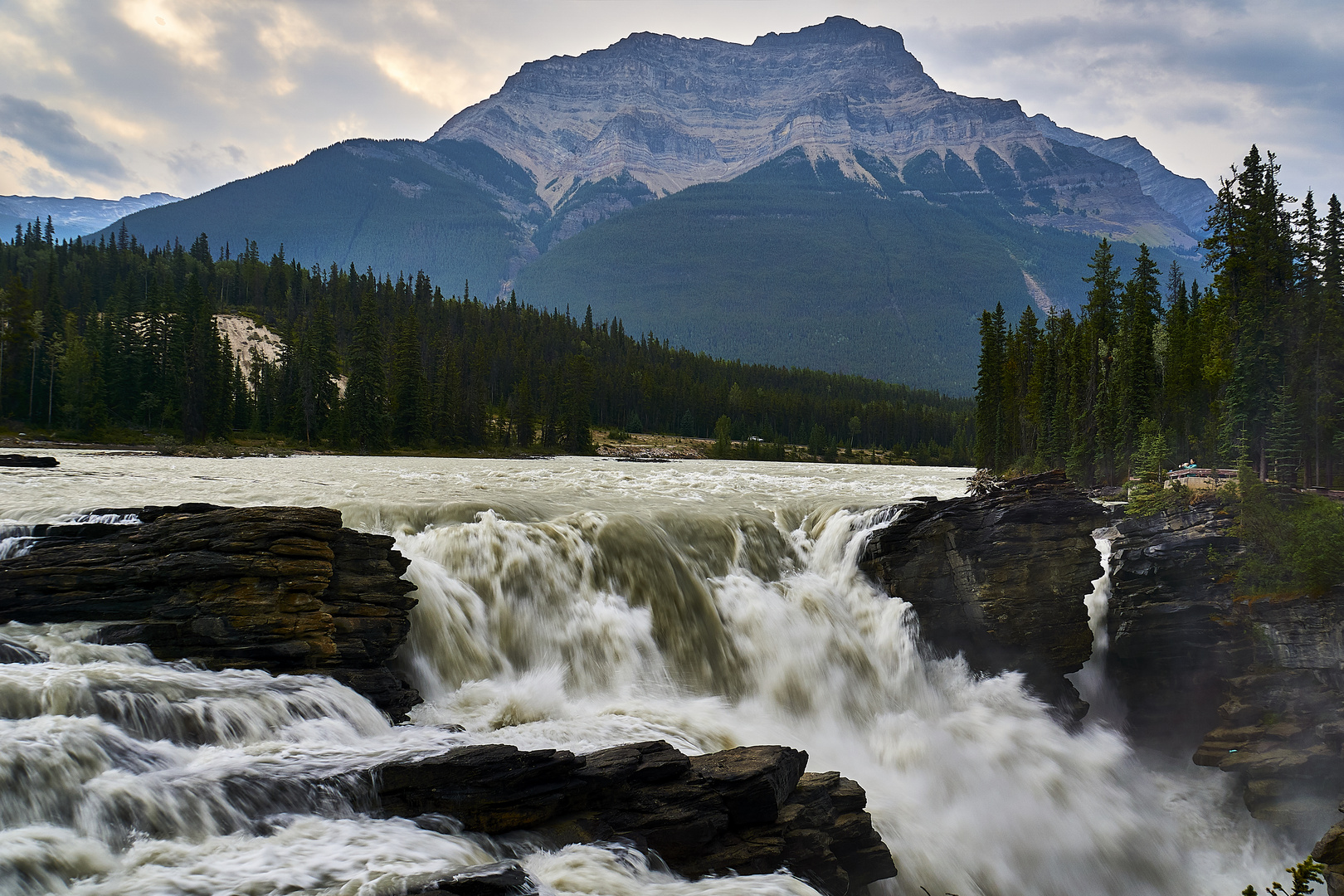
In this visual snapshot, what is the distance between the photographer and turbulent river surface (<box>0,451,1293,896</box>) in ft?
30.4

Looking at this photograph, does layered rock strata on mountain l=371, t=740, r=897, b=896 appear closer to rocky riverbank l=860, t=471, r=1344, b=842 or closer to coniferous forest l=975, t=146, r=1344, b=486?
rocky riverbank l=860, t=471, r=1344, b=842

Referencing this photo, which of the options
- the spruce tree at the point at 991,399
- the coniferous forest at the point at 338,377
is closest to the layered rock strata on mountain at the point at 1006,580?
the spruce tree at the point at 991,399

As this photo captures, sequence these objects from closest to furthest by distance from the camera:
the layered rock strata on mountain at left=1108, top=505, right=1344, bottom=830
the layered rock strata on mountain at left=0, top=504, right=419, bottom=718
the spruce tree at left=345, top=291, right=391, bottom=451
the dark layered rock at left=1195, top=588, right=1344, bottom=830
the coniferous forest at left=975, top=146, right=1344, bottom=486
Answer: the layered rock strata on mountain at left=0, top=504, right=419, bottom=718 → the dark layered rock at left=1195, top=588, right=1344, bottom=830 → the layered rock strata on mountain at left=1108, top=505, right=1344, bottom=830 → the coniferous forest at left=975, top=146, right=1344, bottom=486 → the spruce tree at left=345, top=291, right=391, bottom=451

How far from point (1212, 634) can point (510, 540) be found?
20240 mm

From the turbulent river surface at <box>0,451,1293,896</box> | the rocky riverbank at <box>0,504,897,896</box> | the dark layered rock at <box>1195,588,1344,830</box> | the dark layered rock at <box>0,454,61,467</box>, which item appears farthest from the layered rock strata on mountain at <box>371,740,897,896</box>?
the dark layered rock at <box>0,454,61,467</box>

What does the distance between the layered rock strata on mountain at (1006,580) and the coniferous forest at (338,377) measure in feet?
278

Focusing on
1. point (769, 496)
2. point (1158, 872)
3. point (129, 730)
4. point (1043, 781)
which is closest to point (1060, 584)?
point (1043, 781)

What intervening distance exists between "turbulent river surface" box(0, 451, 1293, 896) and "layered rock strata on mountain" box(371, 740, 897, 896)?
0.39 metres

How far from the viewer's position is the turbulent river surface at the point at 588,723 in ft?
30.4

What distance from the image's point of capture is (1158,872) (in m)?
16.8

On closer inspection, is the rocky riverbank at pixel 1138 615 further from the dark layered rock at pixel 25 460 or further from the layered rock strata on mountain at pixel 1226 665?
the dark layered rock at pixel 25 460

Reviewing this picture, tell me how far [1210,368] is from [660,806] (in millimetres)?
44569

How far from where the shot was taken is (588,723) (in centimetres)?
1542

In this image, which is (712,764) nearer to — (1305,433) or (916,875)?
(916,875)
